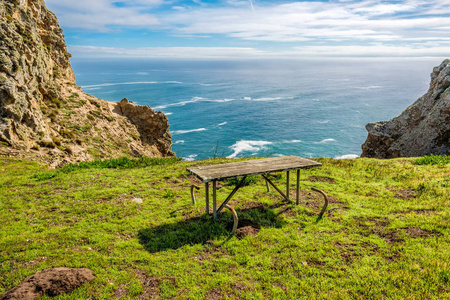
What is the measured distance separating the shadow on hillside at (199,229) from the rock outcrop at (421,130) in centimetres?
2095

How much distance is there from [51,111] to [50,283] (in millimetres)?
29779

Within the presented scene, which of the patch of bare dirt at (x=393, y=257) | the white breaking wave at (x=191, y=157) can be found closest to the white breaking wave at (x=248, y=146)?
the white breaking wave at (x=191, y=157)

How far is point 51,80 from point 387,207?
37.6 meters

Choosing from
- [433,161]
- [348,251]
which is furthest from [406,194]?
[433,161]

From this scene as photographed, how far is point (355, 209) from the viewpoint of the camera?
11227 millimetres

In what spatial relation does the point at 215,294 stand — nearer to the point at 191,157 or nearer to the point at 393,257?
the point at 393,257

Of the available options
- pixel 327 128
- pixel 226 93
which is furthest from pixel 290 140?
pixel 226 93

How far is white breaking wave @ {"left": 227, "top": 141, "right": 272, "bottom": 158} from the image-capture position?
→ 6906 cm

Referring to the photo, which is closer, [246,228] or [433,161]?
[246,228]

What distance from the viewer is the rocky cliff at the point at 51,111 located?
72.7 feet

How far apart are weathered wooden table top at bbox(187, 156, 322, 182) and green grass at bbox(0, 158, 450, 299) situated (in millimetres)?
1974

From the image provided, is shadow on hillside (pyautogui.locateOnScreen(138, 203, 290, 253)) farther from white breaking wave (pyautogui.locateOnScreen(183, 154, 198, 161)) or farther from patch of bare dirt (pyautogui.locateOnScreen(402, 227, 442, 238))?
white breaking wave (pyautogui.locateOnScreen(183, 154, 198, 161))

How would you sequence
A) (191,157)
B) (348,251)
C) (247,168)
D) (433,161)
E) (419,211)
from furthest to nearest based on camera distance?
1. (191,157)
2. (433,161)
3. (419,211)
4. (247,168)
5. (348,251)

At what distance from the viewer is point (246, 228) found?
9508 millimetres
